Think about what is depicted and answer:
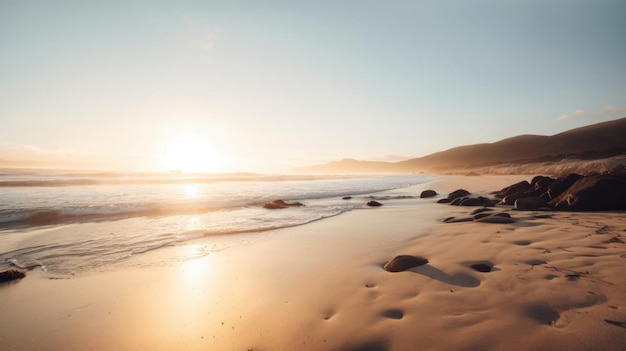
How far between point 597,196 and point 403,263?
27.5 feet

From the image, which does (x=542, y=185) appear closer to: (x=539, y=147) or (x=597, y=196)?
(x=597, y=196)


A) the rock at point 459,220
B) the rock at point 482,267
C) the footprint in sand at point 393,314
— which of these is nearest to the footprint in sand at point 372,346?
the footprint in sand at point 393,314

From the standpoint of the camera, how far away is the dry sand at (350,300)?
2.72 meters

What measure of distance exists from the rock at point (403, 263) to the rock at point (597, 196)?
24.4ft

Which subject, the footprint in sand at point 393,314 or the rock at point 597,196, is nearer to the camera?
the footprint in sand at point 393,314

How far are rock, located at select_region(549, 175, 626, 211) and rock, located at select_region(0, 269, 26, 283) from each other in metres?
→ 13.9

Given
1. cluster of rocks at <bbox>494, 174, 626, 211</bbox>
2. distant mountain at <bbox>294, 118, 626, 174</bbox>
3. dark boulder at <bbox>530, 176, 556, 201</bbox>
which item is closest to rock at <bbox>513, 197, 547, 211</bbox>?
cluster of rocks at <bbox>494, 174, 626, 211</bbox>

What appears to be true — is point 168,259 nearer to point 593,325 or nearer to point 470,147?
point 593,325

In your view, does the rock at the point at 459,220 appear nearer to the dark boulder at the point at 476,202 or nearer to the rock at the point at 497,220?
the rock at the point at 497,220

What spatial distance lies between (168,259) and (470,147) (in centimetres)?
14760

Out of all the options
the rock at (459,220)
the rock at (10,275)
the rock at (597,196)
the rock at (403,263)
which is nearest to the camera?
the rock at (403,263)

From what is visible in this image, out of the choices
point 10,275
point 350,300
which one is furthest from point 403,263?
point 10,275

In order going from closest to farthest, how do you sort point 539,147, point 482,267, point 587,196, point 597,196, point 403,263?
point 482,267 → point 403,263 → point 597,196 → point 587,196 → point 539,147

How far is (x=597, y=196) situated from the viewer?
28.5 feet
